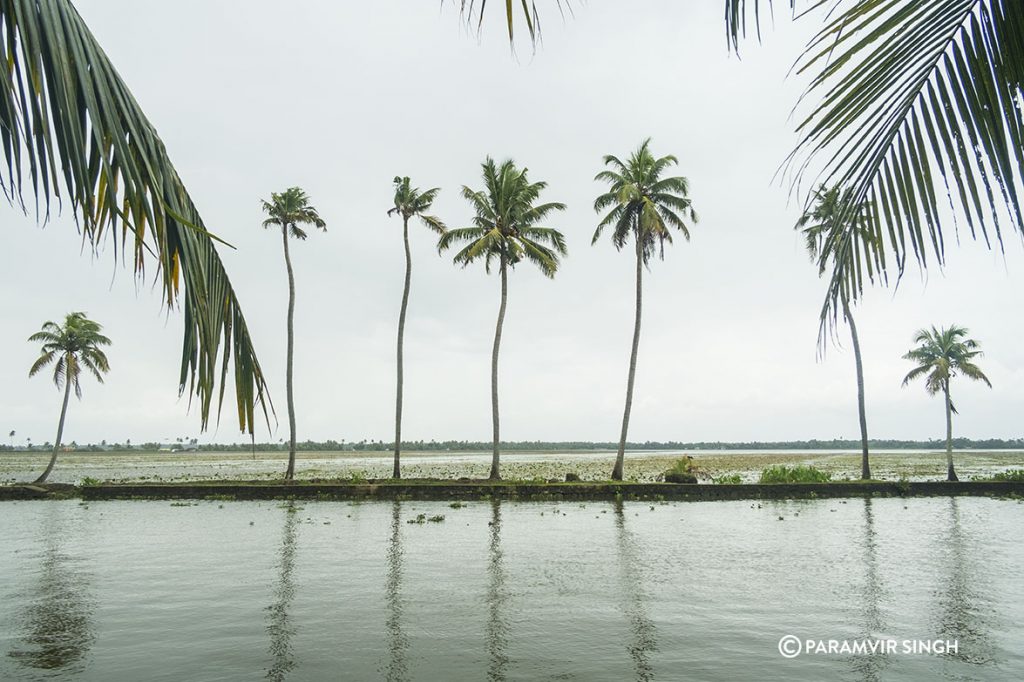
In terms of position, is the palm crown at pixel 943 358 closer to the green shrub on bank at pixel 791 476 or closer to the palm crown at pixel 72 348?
the green shrub on bank at pixel 791 476

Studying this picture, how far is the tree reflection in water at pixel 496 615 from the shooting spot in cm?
779

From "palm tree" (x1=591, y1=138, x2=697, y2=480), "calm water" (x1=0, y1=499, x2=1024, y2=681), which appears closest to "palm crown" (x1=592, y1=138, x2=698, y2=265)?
"palm tree" (x1=591, y1=138, x2=697, y2=480)

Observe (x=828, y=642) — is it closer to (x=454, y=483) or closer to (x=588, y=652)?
(x=588, y=652)

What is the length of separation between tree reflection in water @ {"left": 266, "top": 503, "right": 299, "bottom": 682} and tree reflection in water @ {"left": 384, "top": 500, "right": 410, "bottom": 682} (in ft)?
3.92

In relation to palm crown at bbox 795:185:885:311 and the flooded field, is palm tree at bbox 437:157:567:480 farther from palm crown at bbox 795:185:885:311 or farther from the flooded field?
palm crown at bbox 795:185:885:311

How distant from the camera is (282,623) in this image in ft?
31.5

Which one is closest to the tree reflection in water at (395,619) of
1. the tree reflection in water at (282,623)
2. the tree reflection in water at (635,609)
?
the tree reflection in water at (282,623)

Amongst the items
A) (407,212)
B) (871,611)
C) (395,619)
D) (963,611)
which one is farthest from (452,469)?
(963,611)

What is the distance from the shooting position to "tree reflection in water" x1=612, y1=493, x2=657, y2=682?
7.92 meters

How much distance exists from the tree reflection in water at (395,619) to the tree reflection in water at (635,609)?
9.04 feet

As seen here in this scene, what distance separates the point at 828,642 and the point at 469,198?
3281 cm

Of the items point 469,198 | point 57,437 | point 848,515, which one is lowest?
point 848,515

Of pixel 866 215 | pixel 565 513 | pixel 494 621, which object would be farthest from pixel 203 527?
pixel 866 215

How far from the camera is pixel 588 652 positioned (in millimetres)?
8305
